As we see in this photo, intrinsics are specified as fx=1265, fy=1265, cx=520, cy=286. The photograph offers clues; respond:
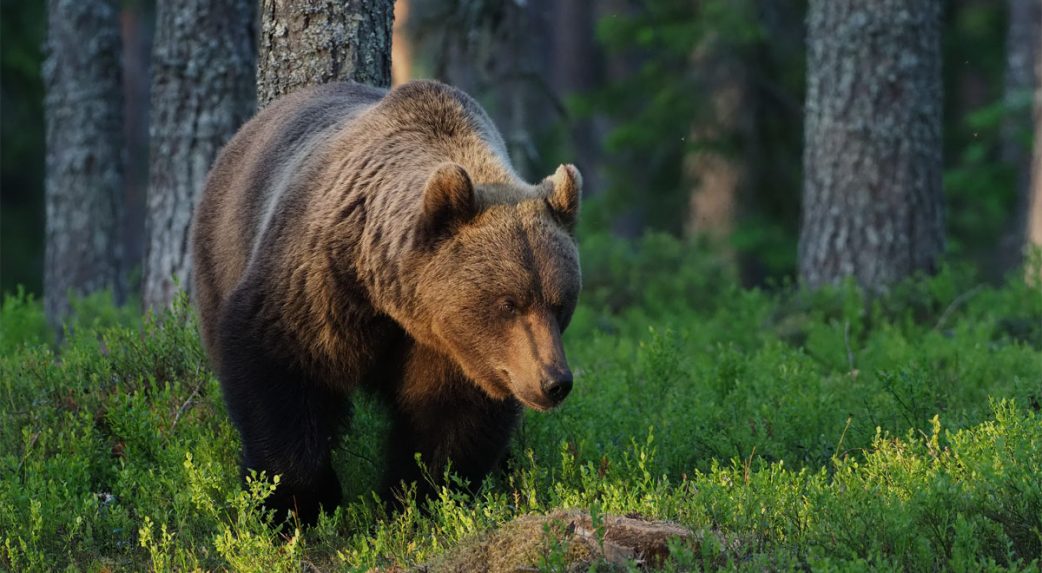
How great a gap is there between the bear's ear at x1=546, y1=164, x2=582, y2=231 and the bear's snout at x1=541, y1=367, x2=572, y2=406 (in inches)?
29.1

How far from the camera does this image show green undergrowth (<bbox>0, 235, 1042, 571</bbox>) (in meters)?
4.38

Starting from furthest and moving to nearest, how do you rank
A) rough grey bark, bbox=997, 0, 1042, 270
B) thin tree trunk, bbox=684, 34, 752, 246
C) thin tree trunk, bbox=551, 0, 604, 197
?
thin tree trunk, bbox=551, 0, 604, 197
rough grey bark, bbox=997, 0, 1042, 270
thin tree trunk, bbox=684, 34, 752, 246

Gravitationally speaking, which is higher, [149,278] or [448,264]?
[448,264]

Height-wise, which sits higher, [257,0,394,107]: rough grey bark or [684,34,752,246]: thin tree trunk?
[257,0,394,107]: rough grey bark

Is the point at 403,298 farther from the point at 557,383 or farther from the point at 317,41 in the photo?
the point at 317,41

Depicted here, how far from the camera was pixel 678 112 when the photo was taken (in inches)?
664

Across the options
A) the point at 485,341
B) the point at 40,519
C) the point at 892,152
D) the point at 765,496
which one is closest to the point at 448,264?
the point at 485,341

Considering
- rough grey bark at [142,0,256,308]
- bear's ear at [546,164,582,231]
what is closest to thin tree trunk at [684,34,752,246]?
rough grey bark at [142,0,256,308]

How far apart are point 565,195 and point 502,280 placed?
0.50 metres

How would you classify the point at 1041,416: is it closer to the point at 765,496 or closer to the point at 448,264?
the point at 765,496

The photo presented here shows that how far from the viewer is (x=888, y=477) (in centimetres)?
496

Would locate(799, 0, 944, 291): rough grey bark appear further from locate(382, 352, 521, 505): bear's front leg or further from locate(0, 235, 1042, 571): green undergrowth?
locate(382, 352, 521, 505): bear's front leg

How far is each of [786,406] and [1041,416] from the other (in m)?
1.39

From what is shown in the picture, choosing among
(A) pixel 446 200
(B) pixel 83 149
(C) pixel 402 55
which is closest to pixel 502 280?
(A) pixel 446 200
